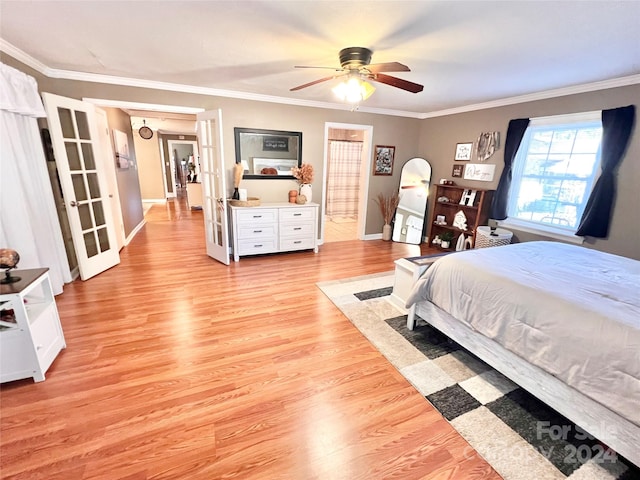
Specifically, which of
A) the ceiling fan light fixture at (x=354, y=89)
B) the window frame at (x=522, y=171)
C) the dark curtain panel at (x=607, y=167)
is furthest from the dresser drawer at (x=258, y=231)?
the dark curtain panel at (x=607, y=167)

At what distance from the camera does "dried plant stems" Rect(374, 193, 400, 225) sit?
210 inches

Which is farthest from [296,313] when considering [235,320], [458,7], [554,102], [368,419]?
[554,102]

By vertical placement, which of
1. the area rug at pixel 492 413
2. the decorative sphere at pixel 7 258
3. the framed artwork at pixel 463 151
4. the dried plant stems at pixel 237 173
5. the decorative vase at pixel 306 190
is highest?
the framed artwork at pixel 463 151

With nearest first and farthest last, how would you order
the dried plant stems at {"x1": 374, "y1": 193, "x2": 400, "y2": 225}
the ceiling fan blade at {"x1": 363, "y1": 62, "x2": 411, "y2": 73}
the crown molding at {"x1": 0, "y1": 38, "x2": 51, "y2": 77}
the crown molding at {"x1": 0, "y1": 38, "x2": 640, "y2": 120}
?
the ceiling fan blade at {"x1": 363, "y1": 62, "x2": 411, "y2": 73} → the crown molding at {"x1": 0, "y1": 38, "x2": 51, "y2": 77} → the crown molding at {"x1": 0, "y1": 38, "x2": 640, "y2": 120} → the dried plant stems at {"x1": 374, "y1": 193, "x2": 400, "y2": 225}

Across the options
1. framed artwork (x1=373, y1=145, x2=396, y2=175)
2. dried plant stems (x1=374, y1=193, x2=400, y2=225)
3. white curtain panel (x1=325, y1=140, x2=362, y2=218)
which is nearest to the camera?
framed artwork (x1=373, y1=145, x2=396, y2=175)

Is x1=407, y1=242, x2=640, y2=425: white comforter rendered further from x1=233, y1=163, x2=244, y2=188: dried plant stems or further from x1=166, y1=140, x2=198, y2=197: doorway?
x1=166, y1=140, x2=198, y2=197: doorway

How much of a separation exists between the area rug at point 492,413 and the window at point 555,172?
2477 mm

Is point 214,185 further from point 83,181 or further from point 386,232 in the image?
point 386,232

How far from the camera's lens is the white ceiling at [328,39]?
66.7 inches

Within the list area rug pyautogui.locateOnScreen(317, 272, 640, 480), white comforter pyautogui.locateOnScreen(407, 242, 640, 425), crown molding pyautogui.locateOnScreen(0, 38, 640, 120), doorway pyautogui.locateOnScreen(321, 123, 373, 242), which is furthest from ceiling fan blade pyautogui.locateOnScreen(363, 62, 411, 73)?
doorway pyautogui.locateOnScreen(321, 123, 373, 242)

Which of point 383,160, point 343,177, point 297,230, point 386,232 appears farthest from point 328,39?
point 343,177

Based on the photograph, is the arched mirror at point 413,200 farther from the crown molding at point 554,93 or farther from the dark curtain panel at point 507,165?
the dark curtain panel at point 507,165

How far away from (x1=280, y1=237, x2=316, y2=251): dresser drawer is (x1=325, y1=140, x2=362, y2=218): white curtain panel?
8.58 ft

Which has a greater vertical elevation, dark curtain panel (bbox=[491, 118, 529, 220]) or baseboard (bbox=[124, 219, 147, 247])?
dark curtain panel (bbox=[491, 118, 529, 220])
